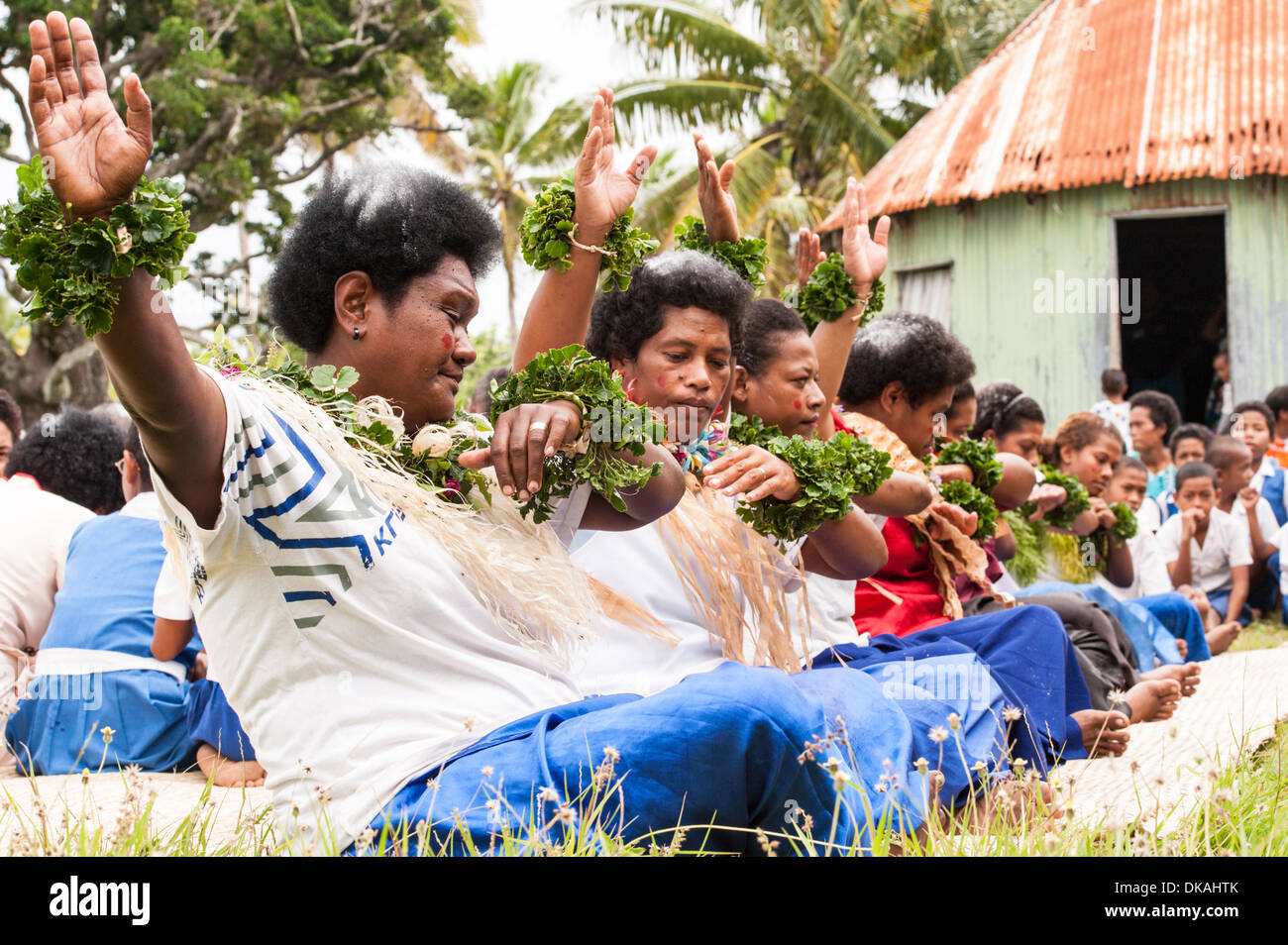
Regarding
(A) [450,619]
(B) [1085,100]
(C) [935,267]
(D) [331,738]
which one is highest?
(B) [1085,100]

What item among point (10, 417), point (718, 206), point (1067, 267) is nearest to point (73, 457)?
point (10, 417)

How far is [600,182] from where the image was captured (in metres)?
3.06

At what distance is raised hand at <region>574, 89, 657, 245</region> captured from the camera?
297cm

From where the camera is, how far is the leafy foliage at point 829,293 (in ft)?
14.9

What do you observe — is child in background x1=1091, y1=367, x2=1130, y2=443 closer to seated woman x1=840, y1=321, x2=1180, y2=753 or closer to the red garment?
seated woman x1=840, y1=321, x2=1180, y2=753

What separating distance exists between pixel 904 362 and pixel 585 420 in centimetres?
273

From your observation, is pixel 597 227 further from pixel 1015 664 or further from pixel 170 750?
pixel 170 750

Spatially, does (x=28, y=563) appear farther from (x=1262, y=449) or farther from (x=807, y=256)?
(x=1262, y=449)

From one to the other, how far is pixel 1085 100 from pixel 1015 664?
11132 millimetres

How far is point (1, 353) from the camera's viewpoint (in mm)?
15117

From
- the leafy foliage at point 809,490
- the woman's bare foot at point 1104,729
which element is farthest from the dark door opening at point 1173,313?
the leafy foliage at point 809,490

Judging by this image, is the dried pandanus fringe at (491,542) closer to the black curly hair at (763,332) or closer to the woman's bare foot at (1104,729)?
the black curly hair at (763,332)

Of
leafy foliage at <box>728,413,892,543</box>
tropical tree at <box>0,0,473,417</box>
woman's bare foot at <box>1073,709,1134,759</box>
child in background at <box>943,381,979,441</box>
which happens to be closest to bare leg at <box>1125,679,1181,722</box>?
woman's bare foot at <box>1073,709,1134,759</box>
